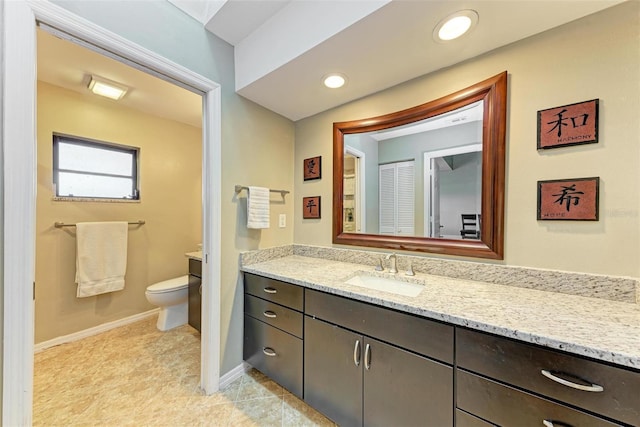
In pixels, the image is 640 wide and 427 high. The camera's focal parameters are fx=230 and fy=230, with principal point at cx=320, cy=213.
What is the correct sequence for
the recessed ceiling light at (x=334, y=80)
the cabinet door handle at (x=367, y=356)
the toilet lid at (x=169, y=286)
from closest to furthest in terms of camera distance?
the cabinet door handle at (x=367, y=356), the recessed ceiling light at (x=334, y=80), the toilet lid at (x=169, y=286)

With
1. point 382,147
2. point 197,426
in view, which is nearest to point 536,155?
point 382,147

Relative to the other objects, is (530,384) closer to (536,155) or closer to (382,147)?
(536,155)

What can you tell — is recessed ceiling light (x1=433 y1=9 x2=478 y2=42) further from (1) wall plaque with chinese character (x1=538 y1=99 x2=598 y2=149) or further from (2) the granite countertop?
(2) the granite countertop

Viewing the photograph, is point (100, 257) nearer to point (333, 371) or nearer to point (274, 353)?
point (274, 353)

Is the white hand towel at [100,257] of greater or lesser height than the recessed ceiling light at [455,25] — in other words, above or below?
below

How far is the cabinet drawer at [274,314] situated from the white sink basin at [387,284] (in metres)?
0.40

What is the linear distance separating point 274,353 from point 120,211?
2.25 metres

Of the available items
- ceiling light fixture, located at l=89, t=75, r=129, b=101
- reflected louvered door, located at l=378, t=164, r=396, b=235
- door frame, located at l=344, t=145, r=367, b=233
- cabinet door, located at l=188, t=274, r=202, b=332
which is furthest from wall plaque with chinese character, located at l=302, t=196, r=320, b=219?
ceiling light fixture, located at l=89, t=75, r=129, b=101

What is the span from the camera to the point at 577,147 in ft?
3.47

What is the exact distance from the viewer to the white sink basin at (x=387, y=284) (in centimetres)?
137

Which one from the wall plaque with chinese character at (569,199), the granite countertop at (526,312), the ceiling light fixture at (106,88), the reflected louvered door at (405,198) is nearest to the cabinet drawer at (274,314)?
the granite countertop at (526,312)

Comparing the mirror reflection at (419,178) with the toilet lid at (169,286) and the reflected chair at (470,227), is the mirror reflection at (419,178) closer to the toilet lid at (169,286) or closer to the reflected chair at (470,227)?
the reflected chair at (470,227)

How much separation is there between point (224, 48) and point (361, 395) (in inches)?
89.3

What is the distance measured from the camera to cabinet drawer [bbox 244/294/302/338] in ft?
4.57
